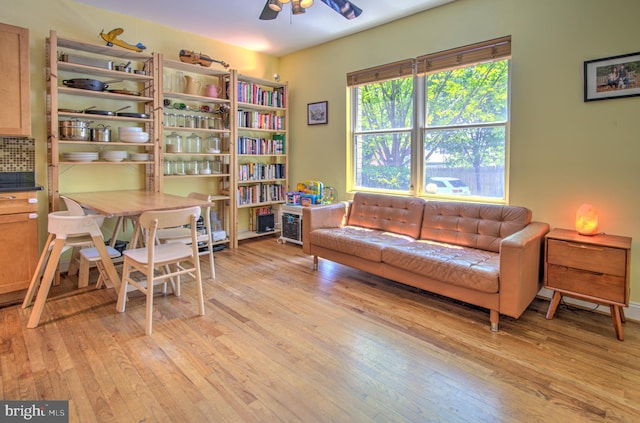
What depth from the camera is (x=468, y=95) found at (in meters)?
3.63

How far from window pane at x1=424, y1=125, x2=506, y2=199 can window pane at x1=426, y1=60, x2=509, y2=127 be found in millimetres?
113

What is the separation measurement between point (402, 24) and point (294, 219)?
2.63 meters

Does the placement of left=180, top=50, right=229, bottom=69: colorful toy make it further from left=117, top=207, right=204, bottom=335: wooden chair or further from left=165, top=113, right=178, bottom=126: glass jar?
left=117, top=207, right=204, bottom=335: wooden chair

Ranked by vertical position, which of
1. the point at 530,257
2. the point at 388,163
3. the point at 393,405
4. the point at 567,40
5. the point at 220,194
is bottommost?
the point at 393,405

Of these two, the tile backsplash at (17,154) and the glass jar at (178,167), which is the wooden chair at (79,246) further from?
the glass jar at (178,167)

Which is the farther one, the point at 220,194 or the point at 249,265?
the point at 220,194

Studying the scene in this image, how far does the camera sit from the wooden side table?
2.41 meters

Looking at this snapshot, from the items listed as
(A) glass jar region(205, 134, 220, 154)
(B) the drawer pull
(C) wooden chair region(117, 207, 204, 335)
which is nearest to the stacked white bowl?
(A) glass jar region(205, 134, 220, 154)

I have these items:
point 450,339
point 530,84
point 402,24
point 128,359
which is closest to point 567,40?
point 530,84

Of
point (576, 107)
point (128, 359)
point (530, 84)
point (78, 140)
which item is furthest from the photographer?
point (78, 140)

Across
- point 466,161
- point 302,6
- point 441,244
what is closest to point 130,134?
point 302,6

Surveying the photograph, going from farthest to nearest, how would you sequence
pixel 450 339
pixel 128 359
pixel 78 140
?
pixel 78 140 → pixel 450 339 → pixel 128 359

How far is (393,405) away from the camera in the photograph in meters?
1.80

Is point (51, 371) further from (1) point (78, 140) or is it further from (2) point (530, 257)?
(2) point (530, 257)
